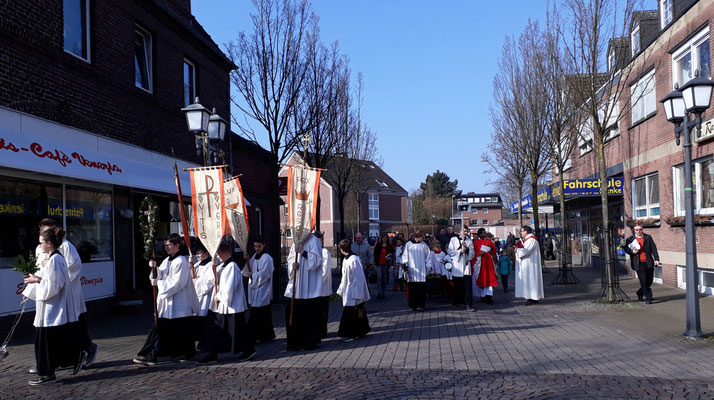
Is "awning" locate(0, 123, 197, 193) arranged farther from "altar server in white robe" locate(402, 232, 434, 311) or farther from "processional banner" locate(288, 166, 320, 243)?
"altar server in white robe" locate(402, 232, 434, 311)

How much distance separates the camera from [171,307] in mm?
7879

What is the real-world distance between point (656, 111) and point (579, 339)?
402 inches

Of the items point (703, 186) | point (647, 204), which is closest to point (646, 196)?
point (647, 204)

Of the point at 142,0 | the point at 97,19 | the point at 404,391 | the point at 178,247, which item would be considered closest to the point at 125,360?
the point at 178,247

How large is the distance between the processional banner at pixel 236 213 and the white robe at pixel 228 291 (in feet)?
3.18

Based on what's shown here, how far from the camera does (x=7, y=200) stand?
32.0 ft

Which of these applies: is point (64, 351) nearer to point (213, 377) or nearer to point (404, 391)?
point (213, 377)

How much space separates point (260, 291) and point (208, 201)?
172 cm

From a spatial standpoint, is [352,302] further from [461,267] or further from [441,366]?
[461,267]

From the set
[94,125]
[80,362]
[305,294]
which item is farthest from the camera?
[94,125]

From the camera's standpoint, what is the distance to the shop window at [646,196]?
17281 mm

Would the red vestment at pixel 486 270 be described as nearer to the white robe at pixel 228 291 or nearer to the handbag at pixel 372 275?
the handbag at pixel 372 275

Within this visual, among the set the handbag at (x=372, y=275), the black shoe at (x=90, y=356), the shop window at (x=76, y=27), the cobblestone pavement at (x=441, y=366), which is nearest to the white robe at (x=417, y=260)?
the cobblestone pavement at (x=441, y=366)

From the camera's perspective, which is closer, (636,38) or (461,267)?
(461,267)
